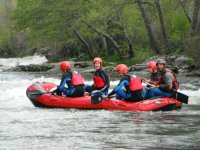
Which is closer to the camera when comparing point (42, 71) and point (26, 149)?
point (26, 149)

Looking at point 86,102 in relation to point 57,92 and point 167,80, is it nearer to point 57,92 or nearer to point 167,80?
point 57,92

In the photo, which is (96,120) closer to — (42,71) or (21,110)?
(21,110)

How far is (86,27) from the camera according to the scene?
121 ft

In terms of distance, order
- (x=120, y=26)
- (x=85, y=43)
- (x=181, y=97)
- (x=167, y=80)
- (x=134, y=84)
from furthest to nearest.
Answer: (x=85, y=43)
(x=120, y=26)
(x=181, y=97)
(x=167, y=80)
(x=134, y=84)

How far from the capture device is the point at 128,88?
12477mm

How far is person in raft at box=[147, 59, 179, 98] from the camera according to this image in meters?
12.6

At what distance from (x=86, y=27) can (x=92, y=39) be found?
6.18 meters

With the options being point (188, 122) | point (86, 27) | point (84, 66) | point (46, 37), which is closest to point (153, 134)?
point (188, 122)

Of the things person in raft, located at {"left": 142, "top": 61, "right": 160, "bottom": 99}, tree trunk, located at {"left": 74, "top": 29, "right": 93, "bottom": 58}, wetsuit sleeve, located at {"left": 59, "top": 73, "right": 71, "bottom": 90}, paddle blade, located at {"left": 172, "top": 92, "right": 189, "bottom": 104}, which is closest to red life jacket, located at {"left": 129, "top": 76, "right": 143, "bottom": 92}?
person in raft, located at {"left": 142, "top": 61, "right": 160, "bottom": 99}

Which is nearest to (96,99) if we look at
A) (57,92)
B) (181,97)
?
(57,92)

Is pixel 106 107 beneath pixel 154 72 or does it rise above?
beneath

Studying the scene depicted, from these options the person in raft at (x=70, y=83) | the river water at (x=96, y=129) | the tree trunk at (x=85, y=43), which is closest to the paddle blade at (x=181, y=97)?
the river water at (x=96, y=129)

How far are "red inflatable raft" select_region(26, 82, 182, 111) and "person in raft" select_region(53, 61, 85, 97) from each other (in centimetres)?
17

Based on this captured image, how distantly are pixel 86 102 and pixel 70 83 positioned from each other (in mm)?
720
